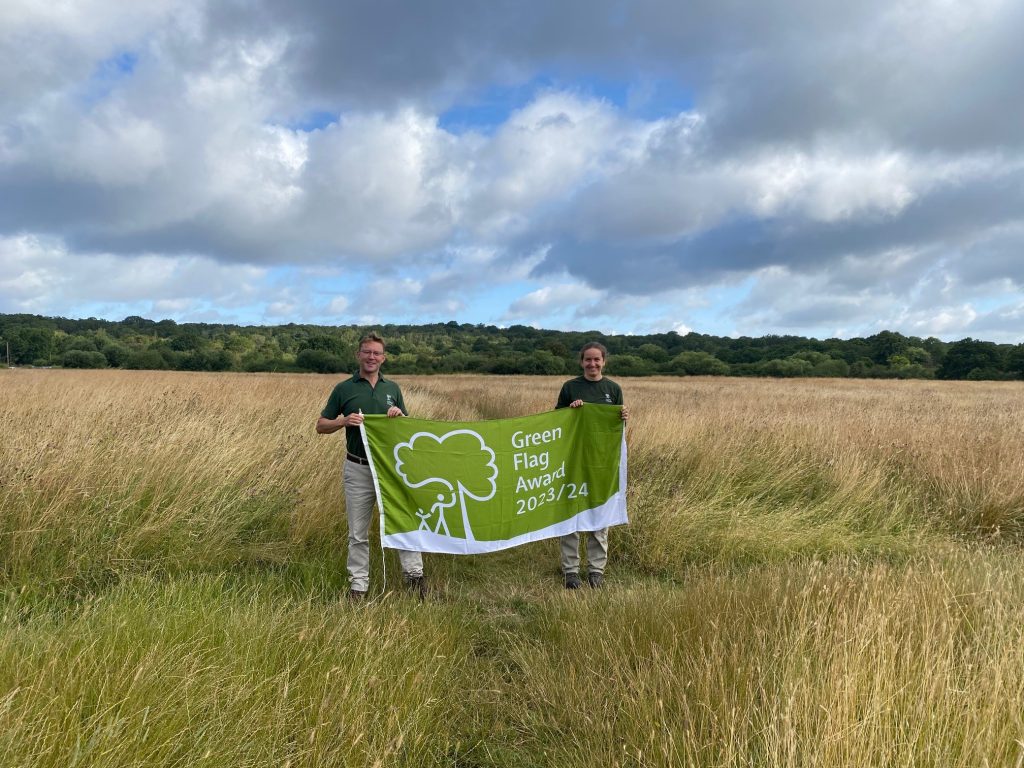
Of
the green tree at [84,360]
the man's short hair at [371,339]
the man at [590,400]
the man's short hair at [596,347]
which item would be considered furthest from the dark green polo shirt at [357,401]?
the green tree at [84,360]

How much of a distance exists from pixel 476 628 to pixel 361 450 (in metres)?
1.82

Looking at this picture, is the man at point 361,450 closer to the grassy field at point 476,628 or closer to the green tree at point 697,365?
the grassy field at point 476,628

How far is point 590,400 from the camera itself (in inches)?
234

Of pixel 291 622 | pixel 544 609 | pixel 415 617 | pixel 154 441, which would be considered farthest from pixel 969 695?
pixel 154 441

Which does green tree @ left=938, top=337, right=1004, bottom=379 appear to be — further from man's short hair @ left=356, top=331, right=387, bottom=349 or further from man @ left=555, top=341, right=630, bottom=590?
man's short hair @ left=356, top=331, right=387, bottom=349

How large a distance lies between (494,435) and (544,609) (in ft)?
5.73

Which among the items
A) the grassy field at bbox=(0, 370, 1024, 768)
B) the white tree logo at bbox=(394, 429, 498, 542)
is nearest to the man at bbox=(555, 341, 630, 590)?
the grassy field at bbox=(0, 370, 1024, 768)

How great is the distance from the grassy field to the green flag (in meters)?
0.57

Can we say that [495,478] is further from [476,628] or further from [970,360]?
[970,360]

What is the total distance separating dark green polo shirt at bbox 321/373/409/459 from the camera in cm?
481

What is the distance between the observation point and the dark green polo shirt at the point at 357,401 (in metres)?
4.81

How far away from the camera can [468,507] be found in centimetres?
539

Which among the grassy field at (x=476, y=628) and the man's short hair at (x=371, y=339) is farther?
the man's short hair at (x=371, y=339)

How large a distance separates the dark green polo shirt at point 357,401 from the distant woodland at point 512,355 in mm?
48440
